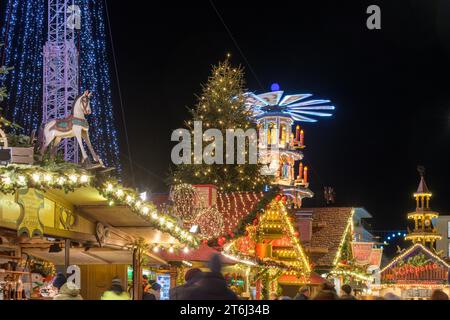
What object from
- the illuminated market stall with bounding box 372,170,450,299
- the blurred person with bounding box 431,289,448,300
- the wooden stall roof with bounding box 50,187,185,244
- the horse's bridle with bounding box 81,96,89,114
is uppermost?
the horse's bridle with bounding box 81,96,89,114

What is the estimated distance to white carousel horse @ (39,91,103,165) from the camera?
1127 centimetres

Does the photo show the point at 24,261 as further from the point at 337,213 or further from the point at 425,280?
the point at 425,280

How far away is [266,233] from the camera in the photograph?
25219 millimetres

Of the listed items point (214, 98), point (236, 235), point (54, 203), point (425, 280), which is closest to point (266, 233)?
point (236, 235)

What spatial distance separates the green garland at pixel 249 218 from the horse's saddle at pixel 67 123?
26.9ft

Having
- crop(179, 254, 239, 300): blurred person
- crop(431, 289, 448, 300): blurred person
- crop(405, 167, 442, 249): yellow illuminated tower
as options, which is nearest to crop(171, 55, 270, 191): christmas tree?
crop(431, 289, 448, 300): blurred person

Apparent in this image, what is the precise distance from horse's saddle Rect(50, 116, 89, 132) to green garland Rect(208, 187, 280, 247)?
26.9 feet

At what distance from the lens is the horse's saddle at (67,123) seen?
1148 centimetres

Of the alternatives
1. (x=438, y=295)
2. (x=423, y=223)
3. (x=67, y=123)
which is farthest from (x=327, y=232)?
(x=438, y=295)

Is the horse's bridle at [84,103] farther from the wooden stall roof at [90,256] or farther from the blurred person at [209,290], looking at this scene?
the blurred person at [209,290]

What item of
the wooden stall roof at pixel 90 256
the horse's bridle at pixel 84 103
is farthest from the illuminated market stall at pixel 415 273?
the horse's bridle at pixel 84 103

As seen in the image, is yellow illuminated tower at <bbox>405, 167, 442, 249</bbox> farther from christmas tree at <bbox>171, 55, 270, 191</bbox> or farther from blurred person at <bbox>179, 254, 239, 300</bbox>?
blurred person at <bbox>179, 254, 239, 300</bbox>

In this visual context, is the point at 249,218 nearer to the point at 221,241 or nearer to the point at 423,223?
the point at 221,241

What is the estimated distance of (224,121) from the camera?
29250 mm
